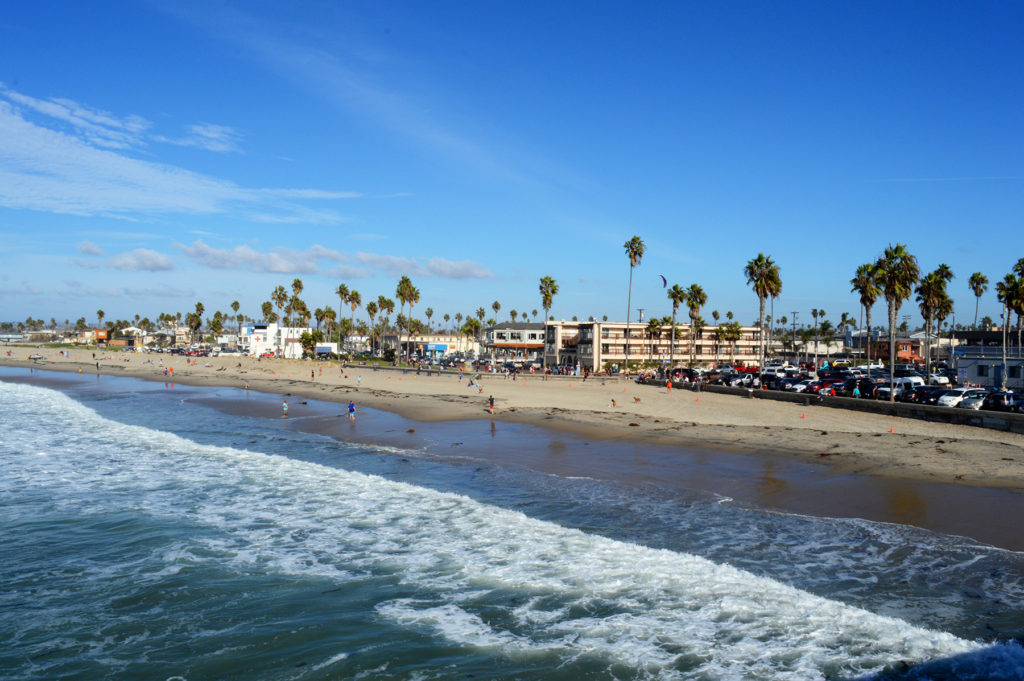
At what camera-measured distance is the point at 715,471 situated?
74.9ft

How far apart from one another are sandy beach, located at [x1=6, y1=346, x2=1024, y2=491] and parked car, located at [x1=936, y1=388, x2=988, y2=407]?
5052 mm

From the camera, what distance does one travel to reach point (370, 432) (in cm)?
3294

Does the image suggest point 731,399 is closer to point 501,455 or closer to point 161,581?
point 501,455

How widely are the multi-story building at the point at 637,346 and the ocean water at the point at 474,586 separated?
2856 inches

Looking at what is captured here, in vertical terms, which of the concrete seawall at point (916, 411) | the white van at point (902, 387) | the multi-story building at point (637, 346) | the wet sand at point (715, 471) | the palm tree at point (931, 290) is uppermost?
the palm tree at point (931, 290)

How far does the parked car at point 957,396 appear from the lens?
36250 millimetres

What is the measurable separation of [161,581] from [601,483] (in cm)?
1282

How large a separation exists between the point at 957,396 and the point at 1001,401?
3.16m

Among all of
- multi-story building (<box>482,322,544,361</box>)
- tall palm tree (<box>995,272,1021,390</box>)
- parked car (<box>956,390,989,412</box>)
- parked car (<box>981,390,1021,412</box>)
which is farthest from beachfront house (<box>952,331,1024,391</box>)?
multi-story building (<box>482,322,544,361</box>)

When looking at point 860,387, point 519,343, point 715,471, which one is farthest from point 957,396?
point 519,343

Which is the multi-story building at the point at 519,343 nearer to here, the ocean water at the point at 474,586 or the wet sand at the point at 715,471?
the wet sand at the point at 715,471

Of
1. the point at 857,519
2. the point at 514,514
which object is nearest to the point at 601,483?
the point at 514,514

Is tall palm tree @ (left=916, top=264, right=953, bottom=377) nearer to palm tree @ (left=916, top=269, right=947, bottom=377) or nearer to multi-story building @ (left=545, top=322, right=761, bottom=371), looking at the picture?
palm tree @ (left=916, top=269, right=947, bottom=377)

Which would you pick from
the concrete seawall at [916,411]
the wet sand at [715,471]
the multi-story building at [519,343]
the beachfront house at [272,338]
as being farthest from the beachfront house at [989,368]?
the beachfront house at [272,338]
